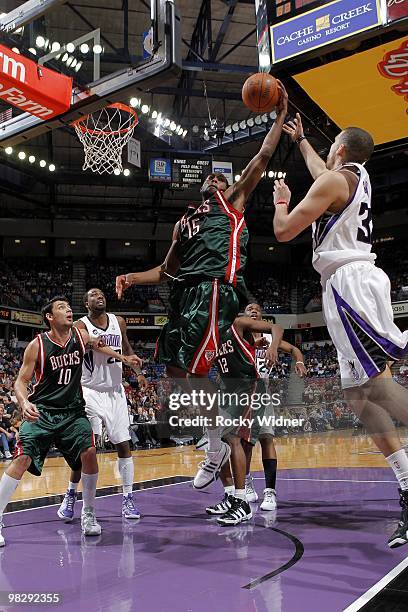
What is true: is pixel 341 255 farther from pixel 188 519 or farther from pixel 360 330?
pixel 188 519

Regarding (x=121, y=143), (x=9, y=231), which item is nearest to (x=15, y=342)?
(x=9, y=231)

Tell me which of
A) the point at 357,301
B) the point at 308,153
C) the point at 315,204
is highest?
the point at 308,153

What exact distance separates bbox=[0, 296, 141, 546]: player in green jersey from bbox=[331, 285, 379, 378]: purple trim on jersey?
2392mm

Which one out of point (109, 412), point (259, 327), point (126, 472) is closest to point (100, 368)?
point (109, 412)

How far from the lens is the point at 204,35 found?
45.1 ft

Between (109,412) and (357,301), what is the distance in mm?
3192

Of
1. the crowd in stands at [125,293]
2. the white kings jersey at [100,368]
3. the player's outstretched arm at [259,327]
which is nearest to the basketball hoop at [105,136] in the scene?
the white kings jersey at [100,368]

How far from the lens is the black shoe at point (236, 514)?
444 cm

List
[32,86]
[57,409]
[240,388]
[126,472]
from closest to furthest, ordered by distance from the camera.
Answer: [57,409]
[240,388]
[126,472]
[32,86]

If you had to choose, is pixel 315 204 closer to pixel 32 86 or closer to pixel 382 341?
pixel 382 341

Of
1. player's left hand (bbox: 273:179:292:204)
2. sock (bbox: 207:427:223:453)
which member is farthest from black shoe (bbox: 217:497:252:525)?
player's left hand (bbox: 273:179:292:204)

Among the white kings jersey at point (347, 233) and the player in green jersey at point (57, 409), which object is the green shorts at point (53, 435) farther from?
the white kings jersey at point (347, 233)

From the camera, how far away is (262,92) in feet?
12.9

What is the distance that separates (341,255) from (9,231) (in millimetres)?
26589
